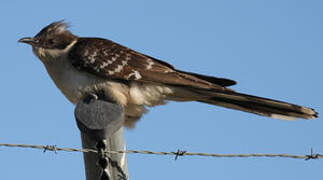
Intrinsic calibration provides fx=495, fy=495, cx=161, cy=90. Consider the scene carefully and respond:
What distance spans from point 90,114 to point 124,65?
6.02 feet

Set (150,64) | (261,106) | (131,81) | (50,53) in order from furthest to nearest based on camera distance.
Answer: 1. (50,53)
2. (150,64)
3. (131,81)
4. (261,106)

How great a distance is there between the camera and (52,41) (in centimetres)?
554

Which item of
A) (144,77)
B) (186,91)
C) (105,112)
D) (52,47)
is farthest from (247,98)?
(52,47)

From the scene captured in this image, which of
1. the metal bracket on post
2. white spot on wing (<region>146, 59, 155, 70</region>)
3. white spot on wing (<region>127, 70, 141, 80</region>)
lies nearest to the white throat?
white spot on wing (<region>127, 70, 141, 80</region>)

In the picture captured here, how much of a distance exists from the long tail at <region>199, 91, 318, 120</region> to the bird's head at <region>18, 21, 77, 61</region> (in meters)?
1.67

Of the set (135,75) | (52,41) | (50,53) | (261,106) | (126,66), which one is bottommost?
(261,106)

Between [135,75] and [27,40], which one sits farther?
[27,40]

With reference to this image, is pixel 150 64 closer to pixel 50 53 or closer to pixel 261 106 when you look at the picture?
pixel 50 53

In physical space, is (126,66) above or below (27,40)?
below

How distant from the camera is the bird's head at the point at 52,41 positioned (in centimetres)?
533

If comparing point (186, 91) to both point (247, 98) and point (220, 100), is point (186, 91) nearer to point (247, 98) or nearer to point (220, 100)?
point (220, 100)

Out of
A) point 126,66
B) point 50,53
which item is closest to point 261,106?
point 126,66

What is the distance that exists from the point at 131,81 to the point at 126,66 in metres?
0.20

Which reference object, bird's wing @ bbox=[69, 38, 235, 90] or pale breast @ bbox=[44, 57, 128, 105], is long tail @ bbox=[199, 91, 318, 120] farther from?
pale breast @ bbox=[44, 57, 128, 105]
